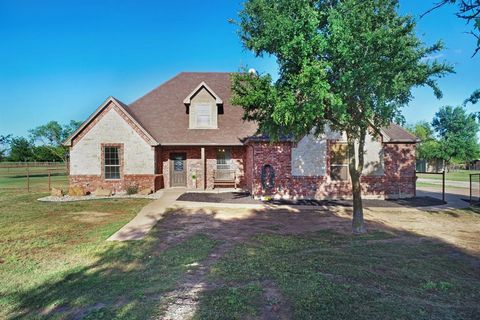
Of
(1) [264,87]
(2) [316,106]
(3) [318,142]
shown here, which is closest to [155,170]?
(3) [318,142]

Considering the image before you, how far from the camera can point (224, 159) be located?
19781 mm

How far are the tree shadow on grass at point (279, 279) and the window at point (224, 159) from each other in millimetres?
11008

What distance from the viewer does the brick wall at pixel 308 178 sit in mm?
15570

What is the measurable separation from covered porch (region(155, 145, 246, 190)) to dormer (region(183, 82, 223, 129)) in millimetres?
1651

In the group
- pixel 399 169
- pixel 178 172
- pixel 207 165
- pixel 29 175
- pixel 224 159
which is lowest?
pixel 29 175

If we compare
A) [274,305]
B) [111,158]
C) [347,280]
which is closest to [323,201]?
[347,280]

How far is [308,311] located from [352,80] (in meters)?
5.86

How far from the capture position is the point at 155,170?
59.3ft

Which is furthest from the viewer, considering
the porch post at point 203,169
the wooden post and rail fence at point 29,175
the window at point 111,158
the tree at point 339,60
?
the wooden post and rail fence at point 29,175

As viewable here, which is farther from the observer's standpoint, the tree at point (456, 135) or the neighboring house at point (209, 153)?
the tree at point (456, 135)

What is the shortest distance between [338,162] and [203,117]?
950cm

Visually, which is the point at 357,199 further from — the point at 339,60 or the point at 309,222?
the point at 339,60

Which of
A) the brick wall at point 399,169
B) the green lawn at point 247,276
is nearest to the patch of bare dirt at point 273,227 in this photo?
the green lawn at point 247,276

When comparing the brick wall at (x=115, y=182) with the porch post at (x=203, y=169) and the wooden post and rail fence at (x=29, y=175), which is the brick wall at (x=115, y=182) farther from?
the wooden post and rail fence at (x=29, y=175)
